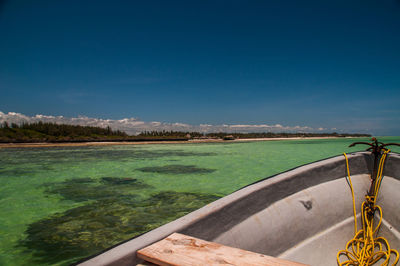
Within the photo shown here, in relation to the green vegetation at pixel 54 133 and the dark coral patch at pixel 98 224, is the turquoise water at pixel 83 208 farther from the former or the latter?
the green vegetation at pixel 54 133

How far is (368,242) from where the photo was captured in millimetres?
2635

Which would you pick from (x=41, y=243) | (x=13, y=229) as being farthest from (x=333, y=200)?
(x=13, y=229)

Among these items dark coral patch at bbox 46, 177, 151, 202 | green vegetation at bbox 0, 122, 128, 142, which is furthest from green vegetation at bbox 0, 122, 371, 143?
dark coral patch at bbox 46, 177, 151, 202

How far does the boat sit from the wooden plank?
234 mm

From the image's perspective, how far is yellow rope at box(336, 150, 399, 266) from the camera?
249 cm

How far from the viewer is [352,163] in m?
2.99

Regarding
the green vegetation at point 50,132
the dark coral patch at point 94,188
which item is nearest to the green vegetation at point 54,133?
the green vegetation at point 50,132

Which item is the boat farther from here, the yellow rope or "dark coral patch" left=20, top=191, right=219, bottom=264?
"dark coral patch" left=20, top=191, right=219, bottom=264

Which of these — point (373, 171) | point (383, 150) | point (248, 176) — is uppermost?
point (383, 150)

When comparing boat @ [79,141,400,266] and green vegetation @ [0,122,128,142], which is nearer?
boat @ [79,141,400,266]

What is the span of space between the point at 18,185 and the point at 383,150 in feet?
36.2

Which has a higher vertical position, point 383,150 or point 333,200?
point 383,150

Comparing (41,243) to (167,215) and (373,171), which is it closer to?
(167,215)

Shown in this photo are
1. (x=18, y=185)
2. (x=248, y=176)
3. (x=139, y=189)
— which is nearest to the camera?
(x=139, y=189)
